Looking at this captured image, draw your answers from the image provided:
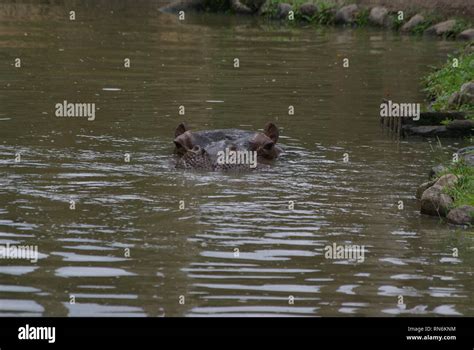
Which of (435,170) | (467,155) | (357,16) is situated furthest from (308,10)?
(435,170)

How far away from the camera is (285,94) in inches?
703

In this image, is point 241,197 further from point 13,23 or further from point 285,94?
point 13,23

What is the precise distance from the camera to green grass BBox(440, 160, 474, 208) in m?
9.95

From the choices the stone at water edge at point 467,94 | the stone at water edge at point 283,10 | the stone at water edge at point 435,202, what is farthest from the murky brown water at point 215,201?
the stone at water edge at point 283,10

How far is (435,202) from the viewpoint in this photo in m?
10.1

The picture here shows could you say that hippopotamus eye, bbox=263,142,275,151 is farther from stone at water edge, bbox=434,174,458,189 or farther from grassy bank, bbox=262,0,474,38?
grassy bank, bbox=262,0,474,38

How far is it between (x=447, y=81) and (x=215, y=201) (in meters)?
7.91

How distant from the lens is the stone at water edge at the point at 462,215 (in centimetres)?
973

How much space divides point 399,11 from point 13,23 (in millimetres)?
10329

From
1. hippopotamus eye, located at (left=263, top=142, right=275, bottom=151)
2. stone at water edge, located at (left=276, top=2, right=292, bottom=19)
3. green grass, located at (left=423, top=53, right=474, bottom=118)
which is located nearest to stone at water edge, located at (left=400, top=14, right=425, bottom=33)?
stone at water edge, located at (left=276, top=2, right=292, bottom=19)

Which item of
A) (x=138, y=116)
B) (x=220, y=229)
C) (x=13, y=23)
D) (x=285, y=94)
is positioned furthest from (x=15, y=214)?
(x=13, y=23)

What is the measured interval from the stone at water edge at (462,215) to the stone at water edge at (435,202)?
0.49ft

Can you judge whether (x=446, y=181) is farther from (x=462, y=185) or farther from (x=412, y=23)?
(x=412, y=23)

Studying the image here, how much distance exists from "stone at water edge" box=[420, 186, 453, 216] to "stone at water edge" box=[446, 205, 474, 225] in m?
0.15
